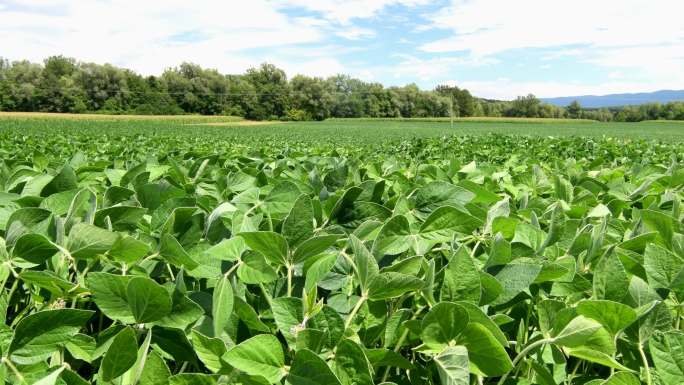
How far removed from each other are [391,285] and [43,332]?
1.47 feet

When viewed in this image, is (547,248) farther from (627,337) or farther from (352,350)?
(352,350)

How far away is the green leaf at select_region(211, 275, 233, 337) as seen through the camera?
2.08ft

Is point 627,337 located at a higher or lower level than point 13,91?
lower

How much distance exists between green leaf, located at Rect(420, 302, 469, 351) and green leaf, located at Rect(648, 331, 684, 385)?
256 millimetres

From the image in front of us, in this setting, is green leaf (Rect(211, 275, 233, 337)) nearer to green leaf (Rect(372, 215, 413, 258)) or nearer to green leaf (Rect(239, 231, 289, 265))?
green leaf (Rect(239, 231, 289, 265))

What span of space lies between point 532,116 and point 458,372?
11694 centimetres

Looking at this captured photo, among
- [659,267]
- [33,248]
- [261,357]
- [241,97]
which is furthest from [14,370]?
[241,97]

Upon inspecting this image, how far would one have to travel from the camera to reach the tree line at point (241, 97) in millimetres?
86125

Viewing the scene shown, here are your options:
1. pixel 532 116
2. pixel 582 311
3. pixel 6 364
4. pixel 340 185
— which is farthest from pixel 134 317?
pixel 532 116

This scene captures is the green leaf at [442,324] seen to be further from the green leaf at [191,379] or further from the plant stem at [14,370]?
the plant stem at [14,370]

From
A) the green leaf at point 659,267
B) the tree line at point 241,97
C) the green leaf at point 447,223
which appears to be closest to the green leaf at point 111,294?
the green leaf at point 447,223

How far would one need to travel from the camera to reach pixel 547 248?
922 mm

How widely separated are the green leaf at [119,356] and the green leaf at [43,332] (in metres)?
0.06

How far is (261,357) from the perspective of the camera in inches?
23.3
